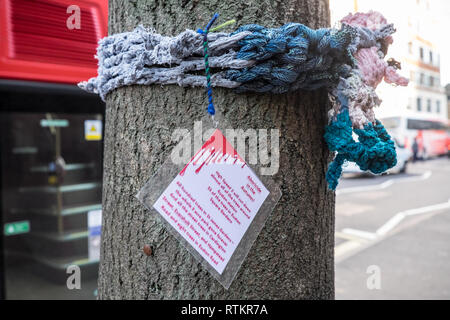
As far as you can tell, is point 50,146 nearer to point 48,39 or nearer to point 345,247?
point 48,39

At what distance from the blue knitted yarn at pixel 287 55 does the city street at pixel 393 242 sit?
1.62 meters

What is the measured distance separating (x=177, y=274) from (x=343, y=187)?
12079 mm

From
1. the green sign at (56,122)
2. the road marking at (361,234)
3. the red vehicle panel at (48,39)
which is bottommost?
the road marking at (361,234)

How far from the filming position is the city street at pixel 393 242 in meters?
4.78

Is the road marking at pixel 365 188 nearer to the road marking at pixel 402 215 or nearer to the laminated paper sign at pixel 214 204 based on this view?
the road marking at pixel 402 215

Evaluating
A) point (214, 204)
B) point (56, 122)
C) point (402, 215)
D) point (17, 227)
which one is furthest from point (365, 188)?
point (214, 204)

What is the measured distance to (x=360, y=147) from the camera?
0.89 m

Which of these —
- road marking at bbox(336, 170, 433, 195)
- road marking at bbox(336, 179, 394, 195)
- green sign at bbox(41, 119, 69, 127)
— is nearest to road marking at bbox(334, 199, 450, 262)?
road marking at bbox(336, 170, 433, 195)

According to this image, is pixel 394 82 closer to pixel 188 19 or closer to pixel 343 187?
pixel 188 19

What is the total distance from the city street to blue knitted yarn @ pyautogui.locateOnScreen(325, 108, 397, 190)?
144 centimetres

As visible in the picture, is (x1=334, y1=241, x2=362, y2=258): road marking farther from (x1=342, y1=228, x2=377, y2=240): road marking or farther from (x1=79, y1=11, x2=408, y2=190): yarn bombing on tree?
(x1=79, y1=11, x2=408, y2=190): yarn bombing on tree

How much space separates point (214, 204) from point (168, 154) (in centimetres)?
15

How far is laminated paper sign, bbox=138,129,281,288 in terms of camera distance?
0.89 metres

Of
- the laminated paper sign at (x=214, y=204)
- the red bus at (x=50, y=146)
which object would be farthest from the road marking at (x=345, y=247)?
the laminated paper sign at (x=214, y=204)
